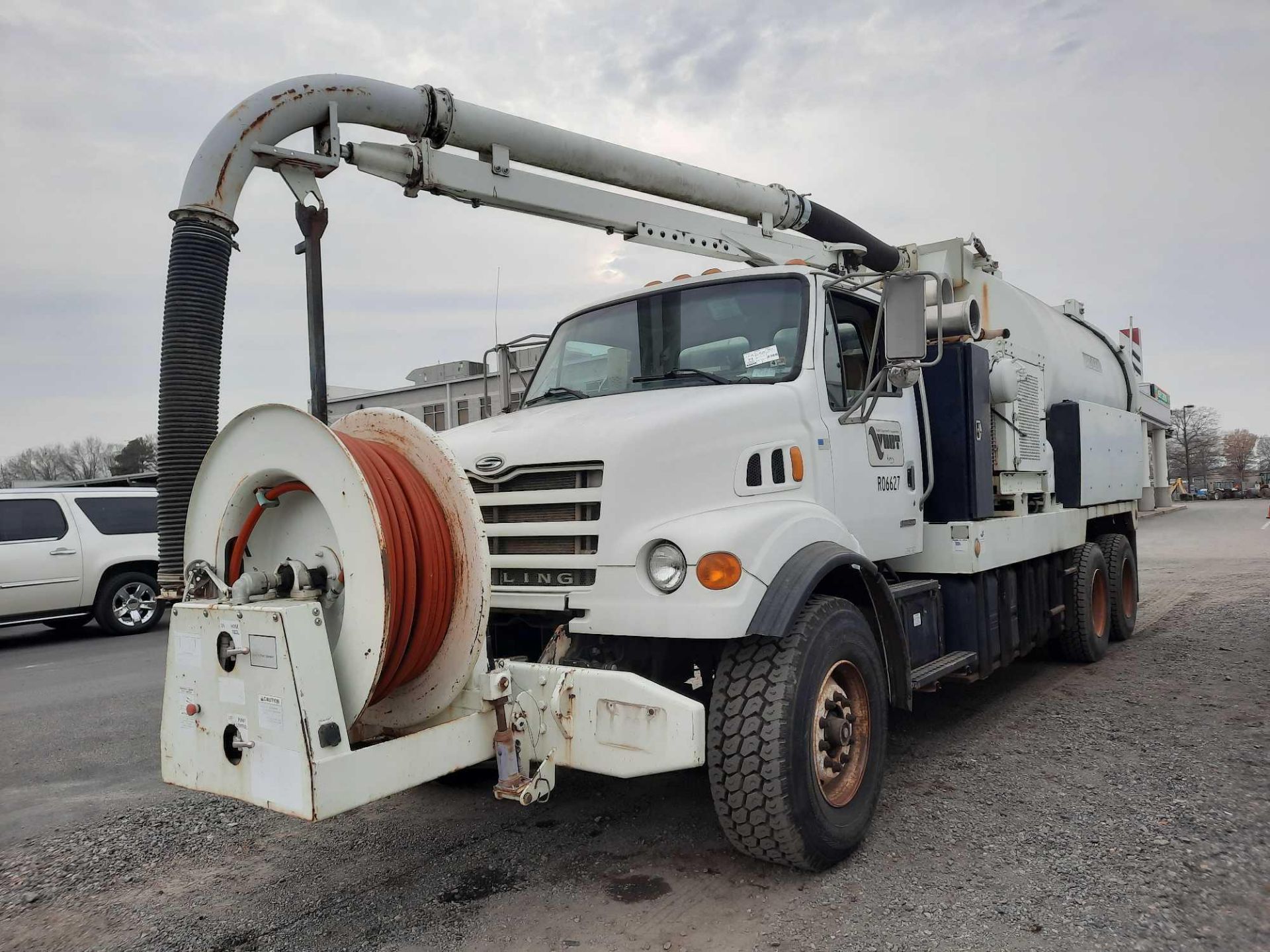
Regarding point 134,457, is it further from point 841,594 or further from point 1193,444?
point 1193,444

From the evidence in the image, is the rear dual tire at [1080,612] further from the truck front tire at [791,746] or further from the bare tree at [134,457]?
the bare tree at [134,457]

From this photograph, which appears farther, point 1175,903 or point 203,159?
point 203,159

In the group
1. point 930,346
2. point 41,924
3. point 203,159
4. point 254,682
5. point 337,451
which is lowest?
point 41,924

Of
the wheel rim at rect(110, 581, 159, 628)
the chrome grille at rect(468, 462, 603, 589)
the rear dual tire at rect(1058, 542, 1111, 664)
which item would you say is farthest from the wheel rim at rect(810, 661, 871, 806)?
the wheel rim at rect(110, 581, 159, 628)

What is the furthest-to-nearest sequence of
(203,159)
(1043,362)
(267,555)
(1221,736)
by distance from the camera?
(1043,362), (1221,736), (203,159), (267,555)

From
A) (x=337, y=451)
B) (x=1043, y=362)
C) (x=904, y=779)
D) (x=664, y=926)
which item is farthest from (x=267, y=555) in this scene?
(x=1043, y=362)

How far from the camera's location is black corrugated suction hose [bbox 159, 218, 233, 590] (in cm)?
404

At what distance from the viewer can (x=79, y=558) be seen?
36.8ft

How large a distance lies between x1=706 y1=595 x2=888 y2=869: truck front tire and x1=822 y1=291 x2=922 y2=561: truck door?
0.79 metres

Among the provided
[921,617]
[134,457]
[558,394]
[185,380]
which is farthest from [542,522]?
[134,457]

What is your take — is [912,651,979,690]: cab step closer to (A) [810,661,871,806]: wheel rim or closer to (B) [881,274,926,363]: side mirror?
(A) [810,661,871,806]: wheel rim

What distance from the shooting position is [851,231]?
24.3 feet

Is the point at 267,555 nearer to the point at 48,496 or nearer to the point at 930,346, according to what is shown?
the point at 930,346

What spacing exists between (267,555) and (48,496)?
9.84 m
